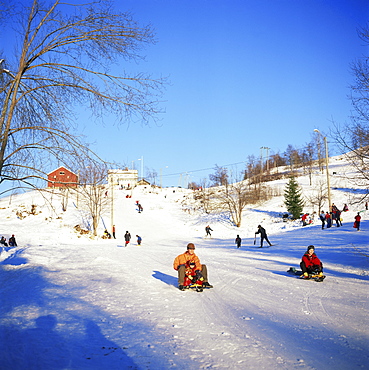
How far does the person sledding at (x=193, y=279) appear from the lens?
29.6 feet

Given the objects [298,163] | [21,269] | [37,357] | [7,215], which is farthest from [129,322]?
[298,163]

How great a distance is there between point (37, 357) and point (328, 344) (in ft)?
13.5

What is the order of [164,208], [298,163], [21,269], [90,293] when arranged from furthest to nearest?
[298,163], [164,208], [21,269], [90,293]

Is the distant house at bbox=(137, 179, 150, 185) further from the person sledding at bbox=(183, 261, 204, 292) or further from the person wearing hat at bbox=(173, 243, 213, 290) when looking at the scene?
the person sledding at bbox=(183, 261, 204, 292)


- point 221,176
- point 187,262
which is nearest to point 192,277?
point 187,262

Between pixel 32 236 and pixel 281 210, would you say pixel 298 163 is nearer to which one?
pixel 281 210

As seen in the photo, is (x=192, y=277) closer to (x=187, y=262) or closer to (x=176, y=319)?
(x=187, y=262)

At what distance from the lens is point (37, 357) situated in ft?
14.1

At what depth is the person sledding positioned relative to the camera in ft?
29.6

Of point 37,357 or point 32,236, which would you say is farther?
point 32,236

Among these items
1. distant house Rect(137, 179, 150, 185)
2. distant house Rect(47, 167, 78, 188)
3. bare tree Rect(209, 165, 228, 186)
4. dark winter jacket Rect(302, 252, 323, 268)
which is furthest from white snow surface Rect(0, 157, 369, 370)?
distant house Rect(137, 179, 150, 185)

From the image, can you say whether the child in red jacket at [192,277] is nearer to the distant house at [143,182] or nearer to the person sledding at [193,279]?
the person sledding at [193,279]

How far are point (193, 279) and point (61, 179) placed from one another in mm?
4414

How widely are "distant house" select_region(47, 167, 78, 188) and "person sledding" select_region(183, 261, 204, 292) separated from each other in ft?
13.2
